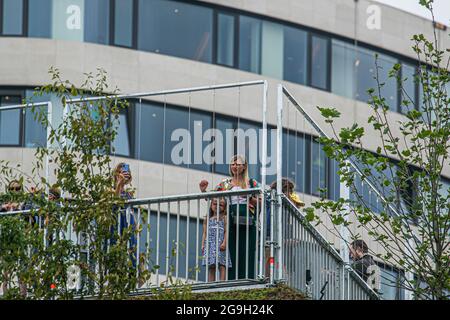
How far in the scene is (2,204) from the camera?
77.5 feet

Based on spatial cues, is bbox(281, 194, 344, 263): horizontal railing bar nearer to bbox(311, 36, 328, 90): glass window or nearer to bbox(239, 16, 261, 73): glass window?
bbox(239, 16, 261, 73): glass window

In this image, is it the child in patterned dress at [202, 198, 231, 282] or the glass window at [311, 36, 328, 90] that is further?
the glass window at [311, 36, 328, 90]

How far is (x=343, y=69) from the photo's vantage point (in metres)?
50.4

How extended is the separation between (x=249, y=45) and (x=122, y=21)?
3880mm

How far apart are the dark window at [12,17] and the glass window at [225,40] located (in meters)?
5.39

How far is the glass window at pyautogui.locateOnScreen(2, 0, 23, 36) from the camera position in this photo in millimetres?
45156

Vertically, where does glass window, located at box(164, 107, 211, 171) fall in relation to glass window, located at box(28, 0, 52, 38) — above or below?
below

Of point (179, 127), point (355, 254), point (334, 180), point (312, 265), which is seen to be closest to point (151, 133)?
point (179, 127)

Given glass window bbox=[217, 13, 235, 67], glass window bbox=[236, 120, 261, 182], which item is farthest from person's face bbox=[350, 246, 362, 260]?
glass window bbox=[217, 13, 235, 67]

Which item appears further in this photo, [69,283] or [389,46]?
[389,46]

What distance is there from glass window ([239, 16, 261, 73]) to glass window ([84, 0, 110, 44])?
4.04 m

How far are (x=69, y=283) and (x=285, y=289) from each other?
9.09 ft

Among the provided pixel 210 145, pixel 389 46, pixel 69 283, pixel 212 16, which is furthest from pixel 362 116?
pixel 69 283
